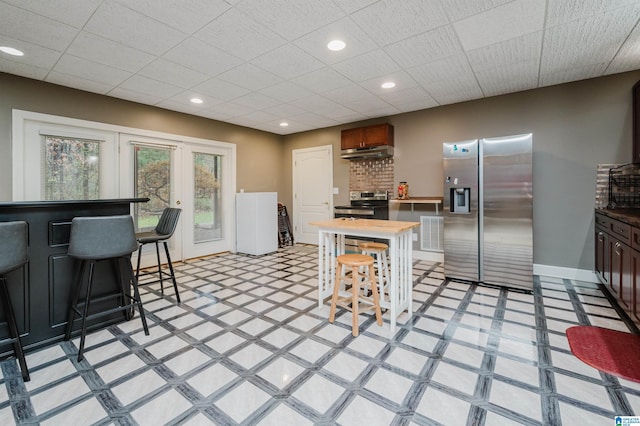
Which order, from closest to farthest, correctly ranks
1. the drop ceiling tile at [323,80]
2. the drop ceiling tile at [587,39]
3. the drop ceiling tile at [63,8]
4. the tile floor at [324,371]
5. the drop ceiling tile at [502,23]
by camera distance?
the tile floor at [324,371] → the drop ceiling tile at [63,8] → the drop ceiling tile at [502,23] → the drop ceiling tile at [587,39] → the drop ceiling tile at [323,80]

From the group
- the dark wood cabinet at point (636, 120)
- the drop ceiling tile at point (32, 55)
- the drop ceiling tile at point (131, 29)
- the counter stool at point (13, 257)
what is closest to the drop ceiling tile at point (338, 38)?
the drop ceiling tile at point (131, 29)

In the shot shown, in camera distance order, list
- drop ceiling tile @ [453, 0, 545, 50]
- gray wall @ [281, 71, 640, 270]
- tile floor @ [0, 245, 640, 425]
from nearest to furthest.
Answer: tile floor @ [0, 245, 640, 425] → drop ceiling tile @ [453, 0, 545, 50] → gray wall @ [281, 71, 640, 270]

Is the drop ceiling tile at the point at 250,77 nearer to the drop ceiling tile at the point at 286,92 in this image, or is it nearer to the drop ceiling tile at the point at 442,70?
the drop ceiling tile at the point at 286,92

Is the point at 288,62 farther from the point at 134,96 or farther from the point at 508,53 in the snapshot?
the point at 134,96

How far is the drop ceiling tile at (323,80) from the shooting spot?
3.48 m

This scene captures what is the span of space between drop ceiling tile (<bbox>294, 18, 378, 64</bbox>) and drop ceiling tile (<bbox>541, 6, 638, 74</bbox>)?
5.33ft

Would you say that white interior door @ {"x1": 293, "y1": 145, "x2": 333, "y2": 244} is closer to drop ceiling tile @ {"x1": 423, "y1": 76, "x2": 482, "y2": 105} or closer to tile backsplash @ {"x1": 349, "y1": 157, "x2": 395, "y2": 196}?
tile backsplash @ {"x1": 349, "y1": 157, "x2": 395, "y2": 196}

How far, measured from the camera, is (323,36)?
2678 mm

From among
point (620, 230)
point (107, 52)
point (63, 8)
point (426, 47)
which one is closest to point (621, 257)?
point (620, 230)

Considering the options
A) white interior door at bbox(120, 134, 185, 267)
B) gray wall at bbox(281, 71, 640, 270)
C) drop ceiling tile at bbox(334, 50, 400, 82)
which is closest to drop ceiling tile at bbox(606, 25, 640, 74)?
gray wall at bbox(281, 71, 640, 270)

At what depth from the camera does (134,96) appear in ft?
14.0

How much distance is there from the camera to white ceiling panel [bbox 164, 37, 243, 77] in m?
2.85

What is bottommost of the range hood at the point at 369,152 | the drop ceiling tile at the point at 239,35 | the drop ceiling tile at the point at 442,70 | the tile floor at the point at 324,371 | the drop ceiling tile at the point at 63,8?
the tile floor at the point at 324,371

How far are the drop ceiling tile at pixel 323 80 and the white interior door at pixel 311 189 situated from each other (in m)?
2.35
